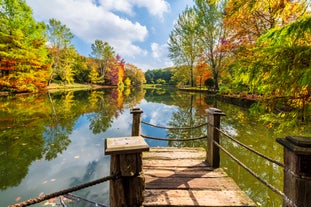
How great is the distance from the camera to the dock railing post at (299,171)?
5.58ft

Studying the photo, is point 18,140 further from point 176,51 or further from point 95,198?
point 176,51

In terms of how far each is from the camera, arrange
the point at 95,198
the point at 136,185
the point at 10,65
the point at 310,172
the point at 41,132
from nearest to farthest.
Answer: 1. the point at 310,172
2. the point at 136,185
3. the point at 95,198
4. the point at 41,132
5. the point at 10,65

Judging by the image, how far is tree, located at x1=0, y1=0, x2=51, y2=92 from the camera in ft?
70.8

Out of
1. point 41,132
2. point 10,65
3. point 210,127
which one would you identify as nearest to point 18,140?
point 41,132

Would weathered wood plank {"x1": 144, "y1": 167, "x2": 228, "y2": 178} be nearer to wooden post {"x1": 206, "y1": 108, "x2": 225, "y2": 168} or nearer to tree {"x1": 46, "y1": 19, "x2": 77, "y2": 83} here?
wooden post {"x1": 206, "y1": 108, "x2": 225, "y2": 168}

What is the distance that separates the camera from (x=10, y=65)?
22.0 meters

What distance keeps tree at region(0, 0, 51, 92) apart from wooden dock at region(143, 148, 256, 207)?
24288mm

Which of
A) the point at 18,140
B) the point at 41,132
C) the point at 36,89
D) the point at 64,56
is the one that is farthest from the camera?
the point at 64,56

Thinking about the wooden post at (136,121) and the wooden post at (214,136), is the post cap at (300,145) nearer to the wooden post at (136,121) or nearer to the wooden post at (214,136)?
the wooden post at (214,136)

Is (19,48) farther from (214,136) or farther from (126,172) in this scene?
(126,172)

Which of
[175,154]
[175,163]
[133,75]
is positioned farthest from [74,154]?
[133,75]

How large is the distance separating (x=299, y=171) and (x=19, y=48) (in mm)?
28116

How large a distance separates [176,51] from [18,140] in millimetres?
38701

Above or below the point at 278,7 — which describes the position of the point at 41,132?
below
